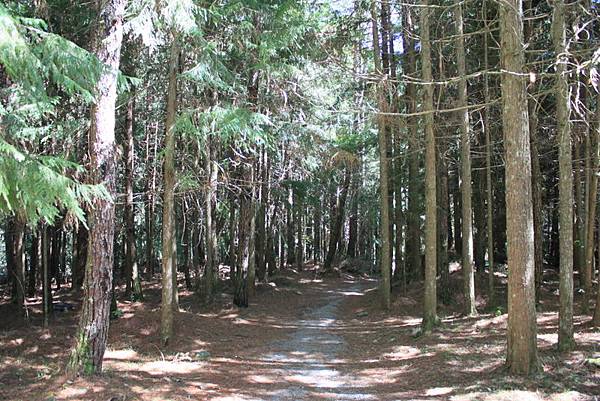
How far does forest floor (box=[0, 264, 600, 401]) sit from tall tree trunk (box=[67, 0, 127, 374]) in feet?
1.64

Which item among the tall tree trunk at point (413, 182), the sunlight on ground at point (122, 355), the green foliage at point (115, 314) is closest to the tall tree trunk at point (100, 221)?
the sunlight on ground at point (122, 355)

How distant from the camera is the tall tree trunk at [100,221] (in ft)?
25.0

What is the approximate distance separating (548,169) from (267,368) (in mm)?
15839

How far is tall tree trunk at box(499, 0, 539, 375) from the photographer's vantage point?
7.28 meters

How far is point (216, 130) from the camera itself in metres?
11.2

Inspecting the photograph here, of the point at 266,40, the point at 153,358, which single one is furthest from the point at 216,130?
the point at 153,358

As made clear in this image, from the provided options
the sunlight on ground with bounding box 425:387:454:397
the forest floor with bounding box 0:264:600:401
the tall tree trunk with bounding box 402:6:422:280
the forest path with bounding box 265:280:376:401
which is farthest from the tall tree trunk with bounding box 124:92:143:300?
the sunlight on ground with bounding box 425:387:454:397

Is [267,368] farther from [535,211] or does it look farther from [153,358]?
[535,211]

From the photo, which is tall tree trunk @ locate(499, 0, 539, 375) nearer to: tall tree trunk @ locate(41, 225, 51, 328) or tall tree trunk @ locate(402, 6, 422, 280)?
tall tree trunk @ locate(402, 6, 422, 280)

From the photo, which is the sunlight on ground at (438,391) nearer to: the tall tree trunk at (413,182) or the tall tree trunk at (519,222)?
the tall tree trunk at (519,222)

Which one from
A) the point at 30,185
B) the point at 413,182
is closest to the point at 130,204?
the point at 413,182

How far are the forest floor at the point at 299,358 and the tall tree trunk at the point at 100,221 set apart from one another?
0.50 meters

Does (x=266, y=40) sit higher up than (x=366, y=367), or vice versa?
(x=266, y=40)

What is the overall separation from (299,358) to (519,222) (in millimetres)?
5913
